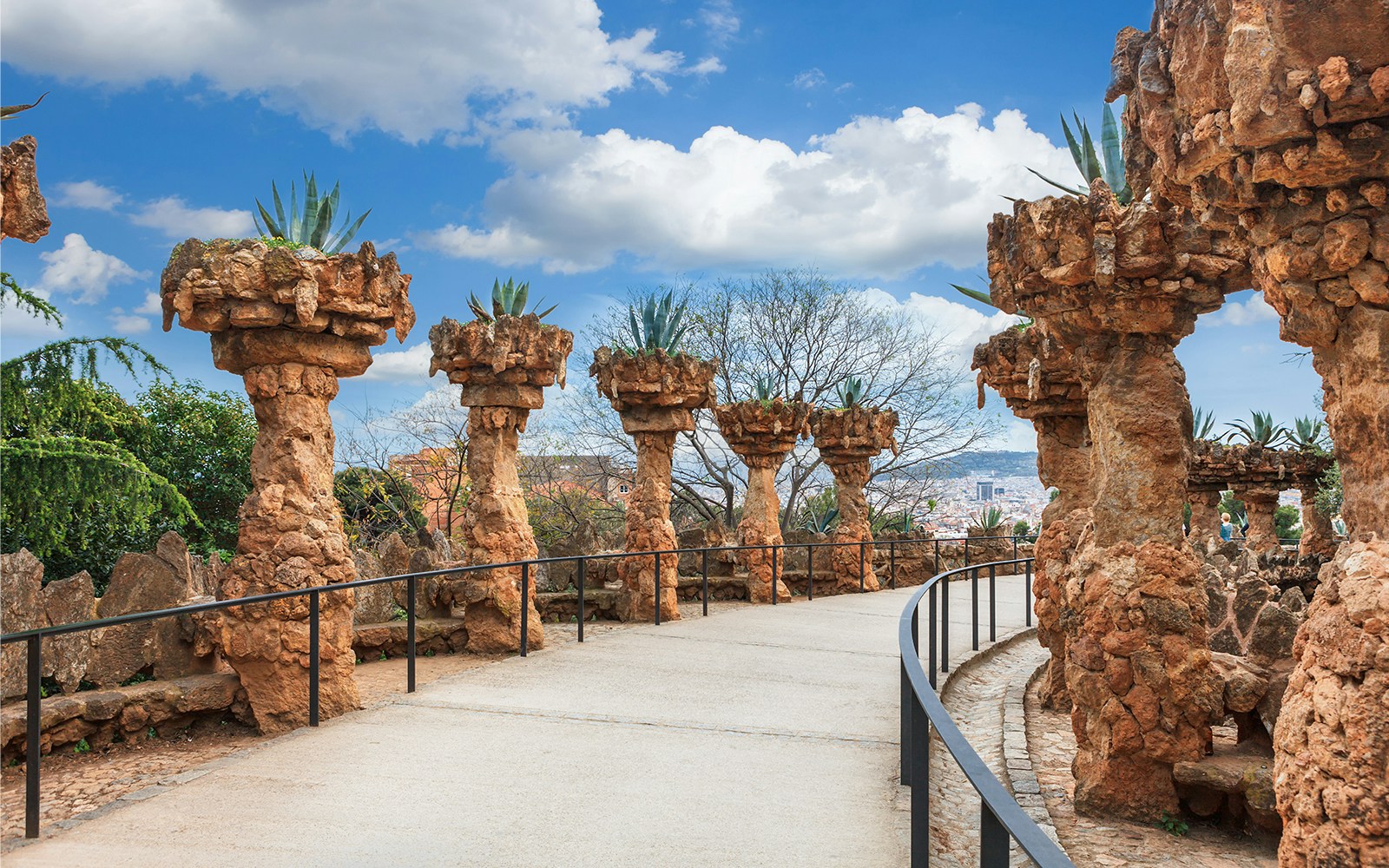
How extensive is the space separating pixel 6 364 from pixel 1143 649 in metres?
10.2

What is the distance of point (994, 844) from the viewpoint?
2137 mm

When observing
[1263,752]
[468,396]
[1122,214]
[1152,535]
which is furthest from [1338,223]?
[468,396]

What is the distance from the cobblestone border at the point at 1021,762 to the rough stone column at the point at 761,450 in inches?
245

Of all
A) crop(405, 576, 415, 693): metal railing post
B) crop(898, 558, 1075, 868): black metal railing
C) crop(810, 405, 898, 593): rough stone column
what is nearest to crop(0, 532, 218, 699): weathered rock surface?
crop(405, 576, 415, 693): metal railing post

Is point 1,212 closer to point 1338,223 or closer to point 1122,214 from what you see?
point 1338,223

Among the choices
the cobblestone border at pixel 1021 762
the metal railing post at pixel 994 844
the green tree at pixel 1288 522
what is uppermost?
the metal railing post at pixel 994 844

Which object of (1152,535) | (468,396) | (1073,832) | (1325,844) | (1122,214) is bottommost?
(1073,832)

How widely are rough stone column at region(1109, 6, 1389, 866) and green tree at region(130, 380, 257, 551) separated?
46.3 feet

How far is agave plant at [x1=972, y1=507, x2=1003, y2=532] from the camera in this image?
20.6 meters

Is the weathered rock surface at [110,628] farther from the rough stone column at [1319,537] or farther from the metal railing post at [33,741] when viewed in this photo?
→ the rough stone column at [1319,537]

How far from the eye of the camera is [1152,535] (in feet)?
18.1

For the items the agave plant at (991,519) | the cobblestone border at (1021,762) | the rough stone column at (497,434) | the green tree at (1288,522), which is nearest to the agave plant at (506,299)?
the rough stone column at (497,434)

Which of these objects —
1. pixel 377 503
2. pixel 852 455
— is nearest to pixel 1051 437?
pixel 852 455

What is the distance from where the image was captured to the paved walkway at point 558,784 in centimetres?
400
